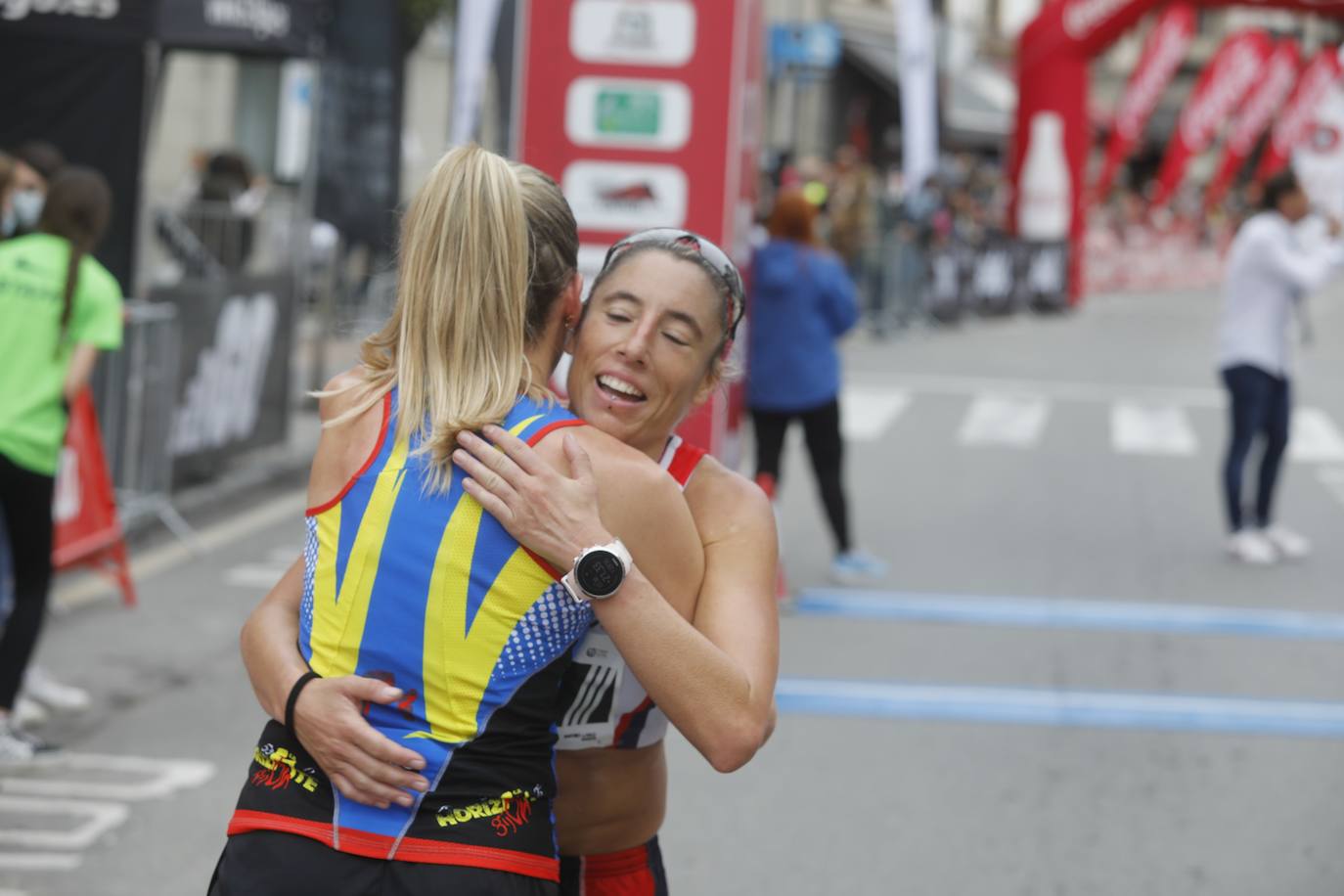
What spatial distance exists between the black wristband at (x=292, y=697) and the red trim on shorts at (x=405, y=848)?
0.11 metres

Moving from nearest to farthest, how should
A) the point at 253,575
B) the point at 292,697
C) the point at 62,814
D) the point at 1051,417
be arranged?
the point at 292,697 < the point at 62,814 < the point at 253,575 < the point at 1051,417

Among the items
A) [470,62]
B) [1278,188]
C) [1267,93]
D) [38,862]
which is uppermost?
[1267,93]

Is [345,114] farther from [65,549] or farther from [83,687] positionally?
[83,687]

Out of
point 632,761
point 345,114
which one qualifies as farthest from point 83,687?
point 345,114

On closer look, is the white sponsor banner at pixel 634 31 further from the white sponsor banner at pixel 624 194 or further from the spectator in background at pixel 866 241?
the spectator in background at pixel 866 241

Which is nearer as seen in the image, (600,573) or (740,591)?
(600,573)

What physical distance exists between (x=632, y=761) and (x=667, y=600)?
42 centimetres

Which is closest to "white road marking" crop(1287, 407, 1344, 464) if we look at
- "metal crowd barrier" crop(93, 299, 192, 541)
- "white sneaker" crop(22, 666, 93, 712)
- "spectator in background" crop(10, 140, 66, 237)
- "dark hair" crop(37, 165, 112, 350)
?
"metal crowd barrier" crop(93, 299, 192, 541)

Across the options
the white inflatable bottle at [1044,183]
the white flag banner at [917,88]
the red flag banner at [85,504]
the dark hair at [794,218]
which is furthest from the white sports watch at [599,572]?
the white inflatable bottle at [1044,183]

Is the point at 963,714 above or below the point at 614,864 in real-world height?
below

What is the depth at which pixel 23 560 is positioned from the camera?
6105 millimetres

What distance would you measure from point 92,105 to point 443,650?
863 centimetres

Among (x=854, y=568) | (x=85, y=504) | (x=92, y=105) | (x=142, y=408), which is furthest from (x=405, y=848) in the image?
(x=92, y=105)

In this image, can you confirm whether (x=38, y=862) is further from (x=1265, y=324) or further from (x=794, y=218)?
(x=1265, y=324)
